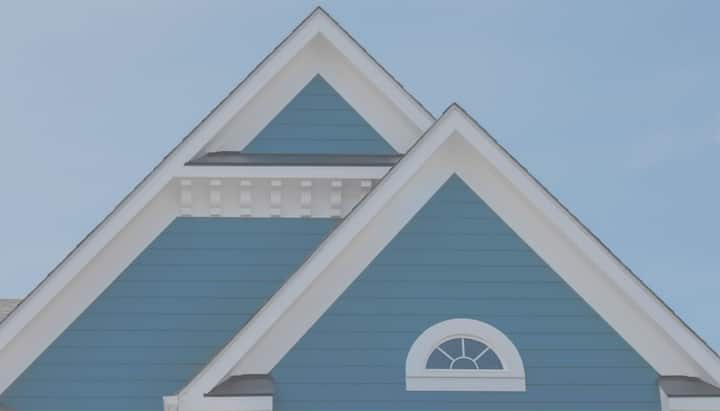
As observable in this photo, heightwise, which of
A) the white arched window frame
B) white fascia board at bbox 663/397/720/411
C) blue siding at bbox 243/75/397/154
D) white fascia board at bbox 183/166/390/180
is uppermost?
blue siding at bbox 243/75/397/154

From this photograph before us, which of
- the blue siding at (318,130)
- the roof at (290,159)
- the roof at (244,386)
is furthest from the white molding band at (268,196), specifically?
the roof at (244,386)

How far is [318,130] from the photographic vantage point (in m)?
12.9

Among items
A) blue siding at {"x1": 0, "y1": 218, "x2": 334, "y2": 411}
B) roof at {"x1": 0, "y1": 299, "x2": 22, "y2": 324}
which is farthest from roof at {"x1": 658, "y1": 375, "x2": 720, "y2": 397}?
roof at {"x1": 0, "y1": 299, "x2": 22, "y2": 324}

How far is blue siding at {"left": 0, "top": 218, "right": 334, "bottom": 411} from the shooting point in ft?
36.8

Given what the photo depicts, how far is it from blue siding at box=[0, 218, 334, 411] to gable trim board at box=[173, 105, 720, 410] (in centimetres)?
217

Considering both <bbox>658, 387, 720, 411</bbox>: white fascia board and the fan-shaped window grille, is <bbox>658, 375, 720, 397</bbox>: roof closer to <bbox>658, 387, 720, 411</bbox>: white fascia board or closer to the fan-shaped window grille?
<bbox>658, 387, 720, 411</bbox>: white fascia board

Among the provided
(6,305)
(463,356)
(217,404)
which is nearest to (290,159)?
(463,356)

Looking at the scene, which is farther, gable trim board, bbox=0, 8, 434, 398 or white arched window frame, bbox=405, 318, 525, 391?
gable trim board, bbox=0, 8, 434, 398

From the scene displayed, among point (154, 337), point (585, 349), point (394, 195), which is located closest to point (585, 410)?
point (585, 349)

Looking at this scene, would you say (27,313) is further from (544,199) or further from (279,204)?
(544,199)

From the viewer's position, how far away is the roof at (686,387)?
950 centimetres

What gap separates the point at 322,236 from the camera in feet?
40.2

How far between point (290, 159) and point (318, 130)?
0.69 m

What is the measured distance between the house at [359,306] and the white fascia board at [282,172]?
Result: 30mm
